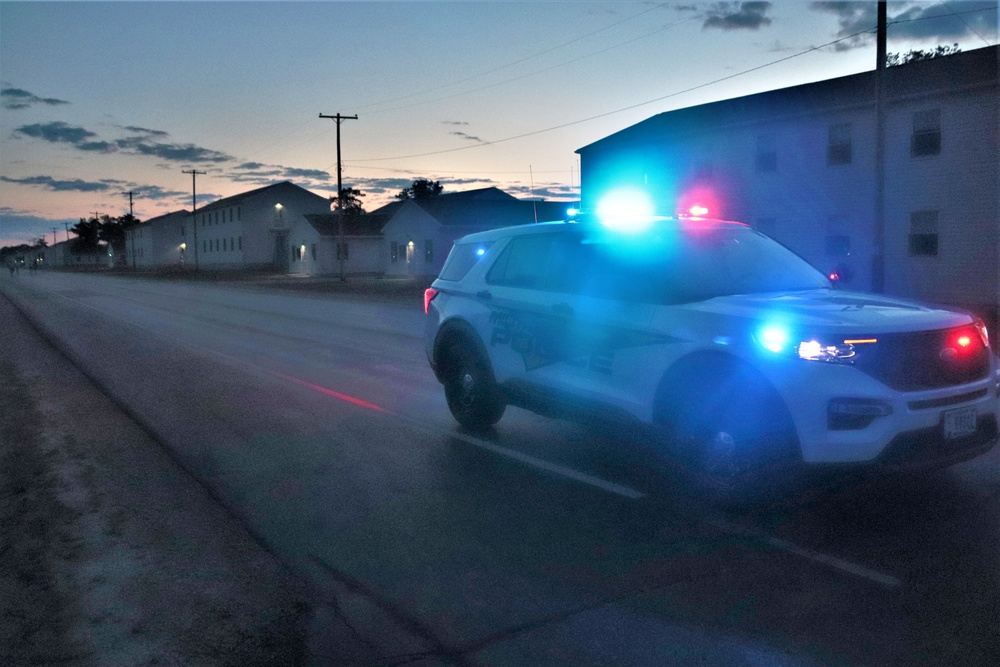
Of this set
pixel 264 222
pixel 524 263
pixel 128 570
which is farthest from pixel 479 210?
pixel 128 570

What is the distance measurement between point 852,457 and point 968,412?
2.98ft

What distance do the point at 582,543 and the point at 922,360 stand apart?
7.30ft

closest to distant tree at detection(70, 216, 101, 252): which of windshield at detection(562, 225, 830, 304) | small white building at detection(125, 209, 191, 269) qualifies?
small white building at detection(125, 209, 191, 269)

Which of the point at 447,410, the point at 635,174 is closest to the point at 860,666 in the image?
the point at 447,410

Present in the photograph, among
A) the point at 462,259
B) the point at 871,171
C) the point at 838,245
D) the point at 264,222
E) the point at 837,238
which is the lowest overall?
the point at 462,259

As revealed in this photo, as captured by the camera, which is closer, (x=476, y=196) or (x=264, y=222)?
(x=476, y=196)

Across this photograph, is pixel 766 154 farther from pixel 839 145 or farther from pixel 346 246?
pixel 346 246

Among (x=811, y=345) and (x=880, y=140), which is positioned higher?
(x=880, y=140)

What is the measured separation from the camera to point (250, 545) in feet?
16.8

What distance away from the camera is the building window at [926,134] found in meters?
25.6

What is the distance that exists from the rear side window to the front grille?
12.9 feet

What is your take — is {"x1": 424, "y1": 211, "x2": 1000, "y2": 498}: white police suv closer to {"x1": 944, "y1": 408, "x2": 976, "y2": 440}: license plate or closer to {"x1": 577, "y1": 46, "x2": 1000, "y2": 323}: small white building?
{"x1": 944, "y1": 408, "x2": 976, "y2": 440}: license plate

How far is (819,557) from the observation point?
473 centimetres

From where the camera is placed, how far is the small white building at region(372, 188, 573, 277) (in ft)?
175
